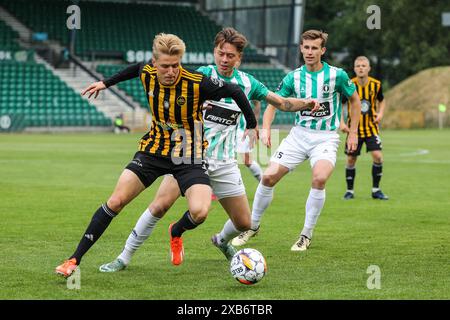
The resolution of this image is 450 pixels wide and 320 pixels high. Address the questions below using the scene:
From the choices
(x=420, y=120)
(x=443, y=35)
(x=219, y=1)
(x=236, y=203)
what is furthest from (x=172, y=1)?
(x=236, y=203)

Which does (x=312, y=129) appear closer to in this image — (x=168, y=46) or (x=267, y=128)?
(x=267, y=128)

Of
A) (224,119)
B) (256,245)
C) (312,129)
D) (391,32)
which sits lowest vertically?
(256,245)

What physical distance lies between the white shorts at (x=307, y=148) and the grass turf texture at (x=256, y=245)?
867mm

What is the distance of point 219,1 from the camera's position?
54.4 m

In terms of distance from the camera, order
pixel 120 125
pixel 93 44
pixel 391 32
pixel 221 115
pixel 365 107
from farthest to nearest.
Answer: pixel 391 32 → pixel 93 44 → pixel 120 125 → pixel 365 107 → pixel 221 115

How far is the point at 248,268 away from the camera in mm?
6988

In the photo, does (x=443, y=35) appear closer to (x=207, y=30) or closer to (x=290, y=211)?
(x=207, y=30)

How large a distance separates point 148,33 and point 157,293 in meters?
44.9

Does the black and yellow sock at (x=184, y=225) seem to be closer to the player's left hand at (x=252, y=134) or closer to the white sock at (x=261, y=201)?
the player's left hand at (x=252, y=134)

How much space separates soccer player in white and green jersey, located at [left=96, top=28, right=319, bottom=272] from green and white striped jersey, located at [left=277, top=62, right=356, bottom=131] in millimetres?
1599

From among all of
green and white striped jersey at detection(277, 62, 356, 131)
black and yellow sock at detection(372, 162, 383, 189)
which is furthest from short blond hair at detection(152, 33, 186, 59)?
black and yellow sock at detection(372, 162, 383, 189)

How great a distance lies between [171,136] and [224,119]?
958 mm

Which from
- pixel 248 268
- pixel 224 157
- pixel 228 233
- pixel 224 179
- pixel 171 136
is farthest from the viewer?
pixel 228 233

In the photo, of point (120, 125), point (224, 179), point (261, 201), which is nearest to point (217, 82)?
point (224, 179)
